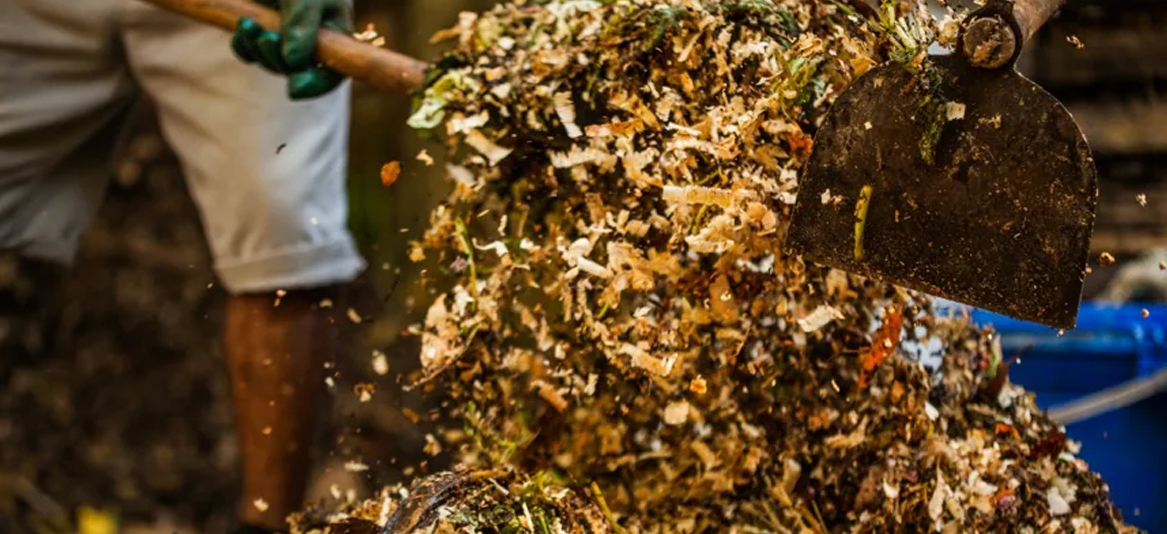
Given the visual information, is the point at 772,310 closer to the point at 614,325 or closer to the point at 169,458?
the point at 614,325

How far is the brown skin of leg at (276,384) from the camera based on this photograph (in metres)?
1.87

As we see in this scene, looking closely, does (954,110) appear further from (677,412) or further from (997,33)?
(677,412)

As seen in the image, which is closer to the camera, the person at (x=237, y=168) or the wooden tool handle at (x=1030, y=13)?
the wooden tool handle at (x=1030, y=13)

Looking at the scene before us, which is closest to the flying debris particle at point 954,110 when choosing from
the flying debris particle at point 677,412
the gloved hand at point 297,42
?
the flying debris particle at point 677,412

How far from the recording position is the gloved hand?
5.19 feet

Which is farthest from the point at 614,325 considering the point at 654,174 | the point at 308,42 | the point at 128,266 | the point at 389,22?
the point at 128,266

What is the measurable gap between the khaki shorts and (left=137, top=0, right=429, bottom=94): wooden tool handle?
0.73 feet

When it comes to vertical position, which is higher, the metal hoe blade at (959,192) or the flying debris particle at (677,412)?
the metal hoe blade at (959,192)

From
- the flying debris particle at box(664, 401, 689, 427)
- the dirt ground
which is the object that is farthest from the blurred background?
the flying debris particle at box(664, 401, 689, 427)

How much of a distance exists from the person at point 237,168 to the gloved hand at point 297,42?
0.20m

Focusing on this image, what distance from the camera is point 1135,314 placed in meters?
A: 1.76

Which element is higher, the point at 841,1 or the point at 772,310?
the point at 841,1

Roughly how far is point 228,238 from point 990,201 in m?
1.40

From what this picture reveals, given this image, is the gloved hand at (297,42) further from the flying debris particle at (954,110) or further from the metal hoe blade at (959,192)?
the flying debris particle at (954,110)
